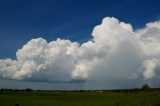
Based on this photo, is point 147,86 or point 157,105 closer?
point 157,105

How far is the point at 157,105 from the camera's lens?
38156 mm

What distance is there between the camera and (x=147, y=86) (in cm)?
19088

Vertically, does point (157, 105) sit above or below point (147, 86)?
below

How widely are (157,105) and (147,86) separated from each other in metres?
157
